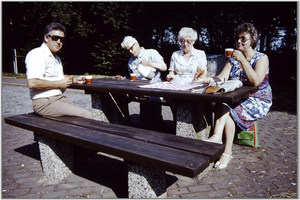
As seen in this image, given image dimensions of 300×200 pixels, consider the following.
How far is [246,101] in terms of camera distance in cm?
317

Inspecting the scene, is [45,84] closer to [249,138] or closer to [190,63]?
[190,63]

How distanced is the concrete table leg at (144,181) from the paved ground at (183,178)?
1.10ft

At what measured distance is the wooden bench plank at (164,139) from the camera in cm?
193

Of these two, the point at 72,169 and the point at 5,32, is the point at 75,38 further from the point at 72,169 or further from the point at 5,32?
the point at 72,169

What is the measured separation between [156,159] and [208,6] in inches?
507

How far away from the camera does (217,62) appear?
6203 millimetres

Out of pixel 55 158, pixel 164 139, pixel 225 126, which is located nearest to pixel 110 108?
pixel 55 158

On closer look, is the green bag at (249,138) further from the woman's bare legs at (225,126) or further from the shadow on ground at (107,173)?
the shadow on ground at (107,173)

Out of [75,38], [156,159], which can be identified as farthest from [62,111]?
[75,38]

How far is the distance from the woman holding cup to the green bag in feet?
1.34

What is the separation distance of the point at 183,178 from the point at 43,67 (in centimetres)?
217

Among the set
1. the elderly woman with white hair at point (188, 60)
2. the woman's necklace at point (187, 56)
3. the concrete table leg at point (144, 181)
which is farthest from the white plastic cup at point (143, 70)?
the concrete table leg at point (144, 181)

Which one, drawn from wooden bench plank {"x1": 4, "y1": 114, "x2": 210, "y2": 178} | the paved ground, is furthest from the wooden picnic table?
wooden bench plank {"x1": 4, "y1": 114, "x2": 210, "y2": 178}

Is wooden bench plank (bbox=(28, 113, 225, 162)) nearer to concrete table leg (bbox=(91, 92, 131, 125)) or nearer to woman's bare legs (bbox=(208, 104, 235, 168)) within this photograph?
woman's bare legs (bbox=(208, 104, 235, 168))
